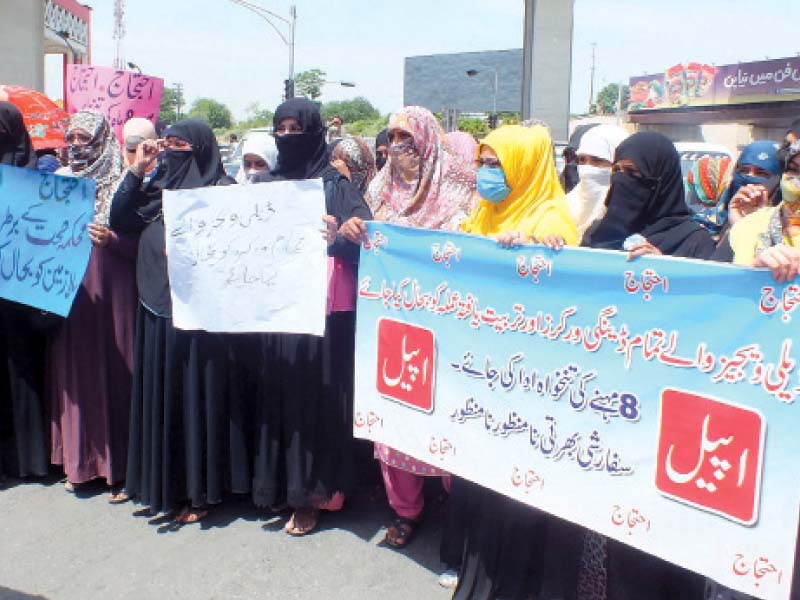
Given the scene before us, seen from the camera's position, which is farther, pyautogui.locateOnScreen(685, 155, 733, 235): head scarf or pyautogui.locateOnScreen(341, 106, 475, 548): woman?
pyautogui.locateOnScreen(685, 155, 733, 235): head scarf

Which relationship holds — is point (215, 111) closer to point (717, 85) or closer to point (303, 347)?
point (717, 85)

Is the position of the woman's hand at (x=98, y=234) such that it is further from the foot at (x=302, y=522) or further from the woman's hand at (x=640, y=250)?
the woman's hand at (x=640, y=250)

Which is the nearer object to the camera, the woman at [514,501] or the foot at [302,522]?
the woman at [514,501]

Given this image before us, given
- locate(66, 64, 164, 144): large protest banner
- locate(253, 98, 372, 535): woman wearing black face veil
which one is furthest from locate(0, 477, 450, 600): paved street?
locate(66, 64, 164, 144): large protest banner

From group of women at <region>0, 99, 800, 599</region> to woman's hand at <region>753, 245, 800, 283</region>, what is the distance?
1.65ft

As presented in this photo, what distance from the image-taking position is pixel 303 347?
11.2 feet

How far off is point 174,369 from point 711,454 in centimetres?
228

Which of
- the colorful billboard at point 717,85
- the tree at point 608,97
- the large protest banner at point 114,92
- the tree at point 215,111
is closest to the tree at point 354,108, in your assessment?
the tree at point 215,111

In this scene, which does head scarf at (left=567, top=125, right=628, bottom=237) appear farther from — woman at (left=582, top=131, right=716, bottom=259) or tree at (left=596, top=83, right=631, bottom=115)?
tree at (left=596, top=83, right=631, bottom=115)

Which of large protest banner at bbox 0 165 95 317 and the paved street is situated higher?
large protest banner at bbox 0 165 95 317

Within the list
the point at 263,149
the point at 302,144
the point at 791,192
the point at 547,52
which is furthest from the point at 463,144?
the point at 547,52

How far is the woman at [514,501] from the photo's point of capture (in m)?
2.72

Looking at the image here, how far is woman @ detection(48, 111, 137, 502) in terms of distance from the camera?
3756mm

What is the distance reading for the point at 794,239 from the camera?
2338mm
